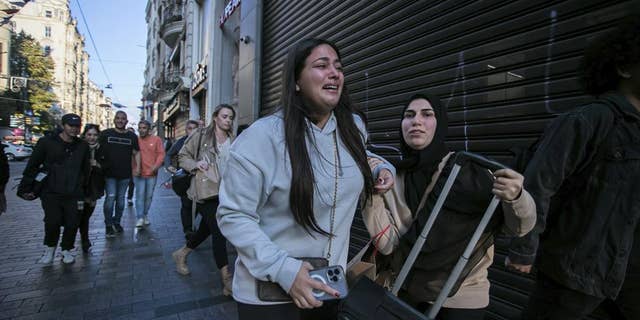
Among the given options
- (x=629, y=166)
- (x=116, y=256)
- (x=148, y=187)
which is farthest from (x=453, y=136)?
(x=148, y=187)

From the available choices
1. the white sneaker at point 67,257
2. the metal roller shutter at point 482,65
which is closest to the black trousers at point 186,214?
the white sneaker at point 67,257

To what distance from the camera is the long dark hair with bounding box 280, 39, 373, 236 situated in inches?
51.0

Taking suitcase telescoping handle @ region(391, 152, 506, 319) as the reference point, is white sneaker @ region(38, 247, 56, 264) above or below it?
below

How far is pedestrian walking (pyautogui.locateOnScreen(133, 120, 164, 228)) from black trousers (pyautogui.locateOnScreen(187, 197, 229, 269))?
3258 mm

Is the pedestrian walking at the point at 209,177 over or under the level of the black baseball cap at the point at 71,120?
under

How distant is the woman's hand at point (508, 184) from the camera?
1392 mm

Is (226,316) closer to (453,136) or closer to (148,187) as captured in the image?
(453,136)

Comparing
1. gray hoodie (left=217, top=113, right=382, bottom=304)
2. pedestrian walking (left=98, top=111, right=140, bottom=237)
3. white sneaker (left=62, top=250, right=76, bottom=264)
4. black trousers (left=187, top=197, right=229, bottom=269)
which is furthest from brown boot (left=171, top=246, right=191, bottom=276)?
gray hoodie (left=217, top=113, right=382, bottom=304)

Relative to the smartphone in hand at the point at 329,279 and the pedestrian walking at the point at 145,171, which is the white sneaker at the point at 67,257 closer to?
the pedestrian walking at the point at 145,171

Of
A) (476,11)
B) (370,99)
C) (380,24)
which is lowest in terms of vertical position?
(370,99)

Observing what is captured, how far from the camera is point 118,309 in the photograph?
3332mm

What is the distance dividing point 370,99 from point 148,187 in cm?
478

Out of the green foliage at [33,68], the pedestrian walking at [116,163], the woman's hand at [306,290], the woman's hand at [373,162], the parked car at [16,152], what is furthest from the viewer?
the green foliage at [33,68]

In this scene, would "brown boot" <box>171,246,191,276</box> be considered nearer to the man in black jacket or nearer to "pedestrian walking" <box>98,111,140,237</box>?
"pedestrian walking" <box>98,111,140,237</box>
